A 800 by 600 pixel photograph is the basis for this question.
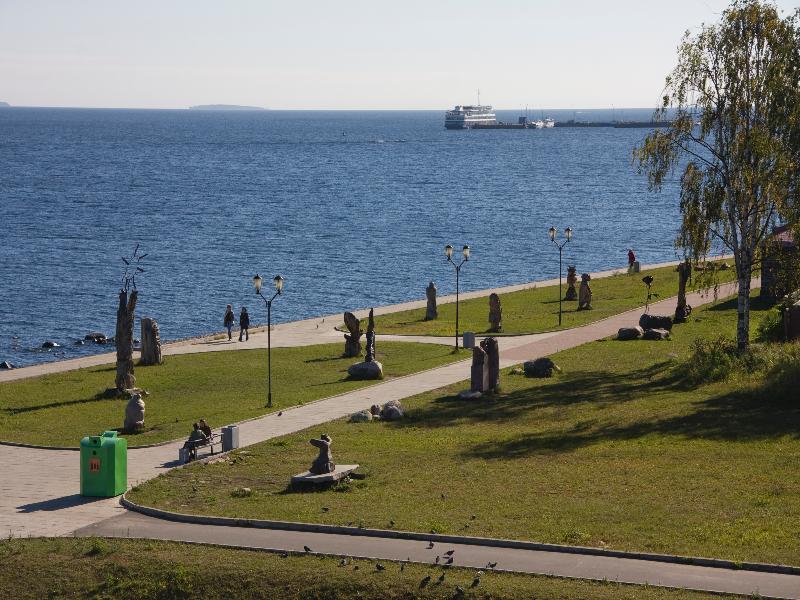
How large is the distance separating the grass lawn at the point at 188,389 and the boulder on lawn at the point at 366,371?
318mm

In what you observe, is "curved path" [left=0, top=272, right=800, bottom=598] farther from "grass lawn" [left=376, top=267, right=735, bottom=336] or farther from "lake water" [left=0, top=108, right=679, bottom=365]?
"lake water" [left=0, top=108, right=679, bottom=365]

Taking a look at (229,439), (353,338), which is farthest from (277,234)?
(229,439)

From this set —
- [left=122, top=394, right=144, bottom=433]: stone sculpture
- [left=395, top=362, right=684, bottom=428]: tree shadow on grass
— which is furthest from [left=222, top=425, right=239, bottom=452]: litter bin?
[left=395, top=362, right=684, bottom=428]: tree shadow on grass

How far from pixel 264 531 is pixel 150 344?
71.6 feet

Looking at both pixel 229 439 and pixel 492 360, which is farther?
pixel 492 360

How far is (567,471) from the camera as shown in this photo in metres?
24.6

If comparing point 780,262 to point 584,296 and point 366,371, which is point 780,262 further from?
point 584,296

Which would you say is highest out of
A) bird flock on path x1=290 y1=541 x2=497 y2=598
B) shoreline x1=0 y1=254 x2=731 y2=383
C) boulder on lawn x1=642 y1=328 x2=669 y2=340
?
boulder on lawn x1=642 y1=328 x2=669 y2=340

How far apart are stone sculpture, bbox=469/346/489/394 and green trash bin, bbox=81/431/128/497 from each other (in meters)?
12.0

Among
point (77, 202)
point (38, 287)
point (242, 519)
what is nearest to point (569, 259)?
point (38, 287)

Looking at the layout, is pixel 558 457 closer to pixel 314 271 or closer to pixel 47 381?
pixel 47 381

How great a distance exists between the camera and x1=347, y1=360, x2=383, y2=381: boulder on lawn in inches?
1464

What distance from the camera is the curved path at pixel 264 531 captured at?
58.5ft

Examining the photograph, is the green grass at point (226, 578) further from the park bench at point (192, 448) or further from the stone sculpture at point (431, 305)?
the stone sculpture at point (431, 305)
